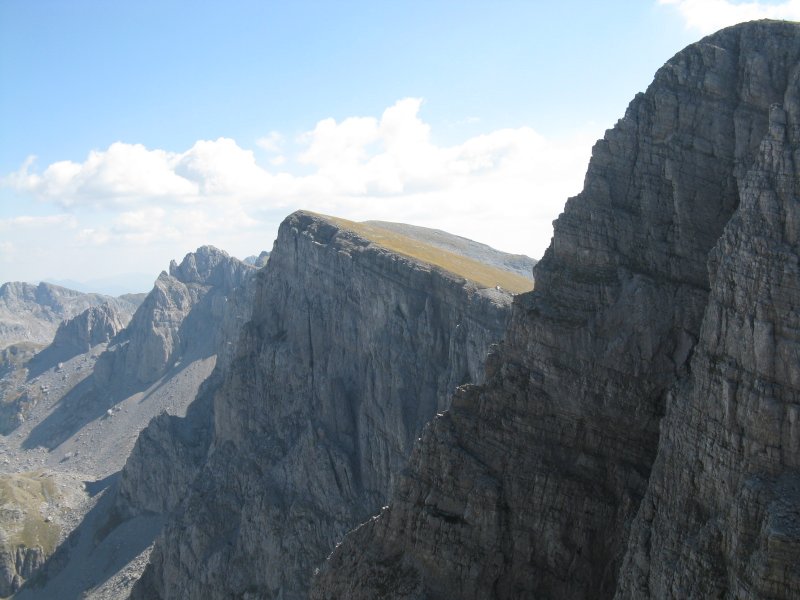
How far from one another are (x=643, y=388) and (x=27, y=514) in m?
185

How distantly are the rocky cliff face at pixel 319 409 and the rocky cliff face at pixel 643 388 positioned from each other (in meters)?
51.1

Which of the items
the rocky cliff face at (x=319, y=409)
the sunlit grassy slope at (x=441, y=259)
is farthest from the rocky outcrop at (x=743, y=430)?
the sunlit grassy slope at (x=441, y=259)

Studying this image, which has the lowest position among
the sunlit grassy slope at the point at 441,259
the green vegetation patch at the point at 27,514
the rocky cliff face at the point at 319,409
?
the green vegetation patch at the point at 27,514

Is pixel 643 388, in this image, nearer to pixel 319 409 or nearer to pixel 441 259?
pixel 319 409

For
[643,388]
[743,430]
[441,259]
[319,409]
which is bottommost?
[319,409]

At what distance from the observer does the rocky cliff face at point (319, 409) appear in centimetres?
10850

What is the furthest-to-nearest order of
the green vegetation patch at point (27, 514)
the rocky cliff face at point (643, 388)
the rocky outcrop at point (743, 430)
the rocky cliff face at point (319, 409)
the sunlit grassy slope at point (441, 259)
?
1. the green vegetation patch at point (27, 514)
2. the sunlit grassy slope at point (441, 259)
3. the rocky cliff face at point (319, 409)
4. the rocky cliff face at point (643, 388)
5. the rocky outcrop at point (743, 430)

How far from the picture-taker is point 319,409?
12725cm

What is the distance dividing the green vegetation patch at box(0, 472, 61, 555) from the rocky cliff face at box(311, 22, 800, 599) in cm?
15091

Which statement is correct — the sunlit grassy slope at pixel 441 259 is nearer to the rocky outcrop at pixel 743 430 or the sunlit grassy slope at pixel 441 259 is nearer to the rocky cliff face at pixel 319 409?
the rocky cliff face at pixel 319 409

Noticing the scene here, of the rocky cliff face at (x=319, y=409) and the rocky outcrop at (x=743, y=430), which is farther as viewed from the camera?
the rocky cliff face at (x=319, y=409)

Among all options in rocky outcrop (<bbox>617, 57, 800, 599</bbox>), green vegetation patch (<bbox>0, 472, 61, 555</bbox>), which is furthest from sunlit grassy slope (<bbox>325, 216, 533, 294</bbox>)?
green vegetation patch (<bbox>0, 472, 61, 555</bbox>)

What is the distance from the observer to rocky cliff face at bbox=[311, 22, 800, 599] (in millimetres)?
30328

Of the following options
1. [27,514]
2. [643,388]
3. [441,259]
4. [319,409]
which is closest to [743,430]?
[643,388]
